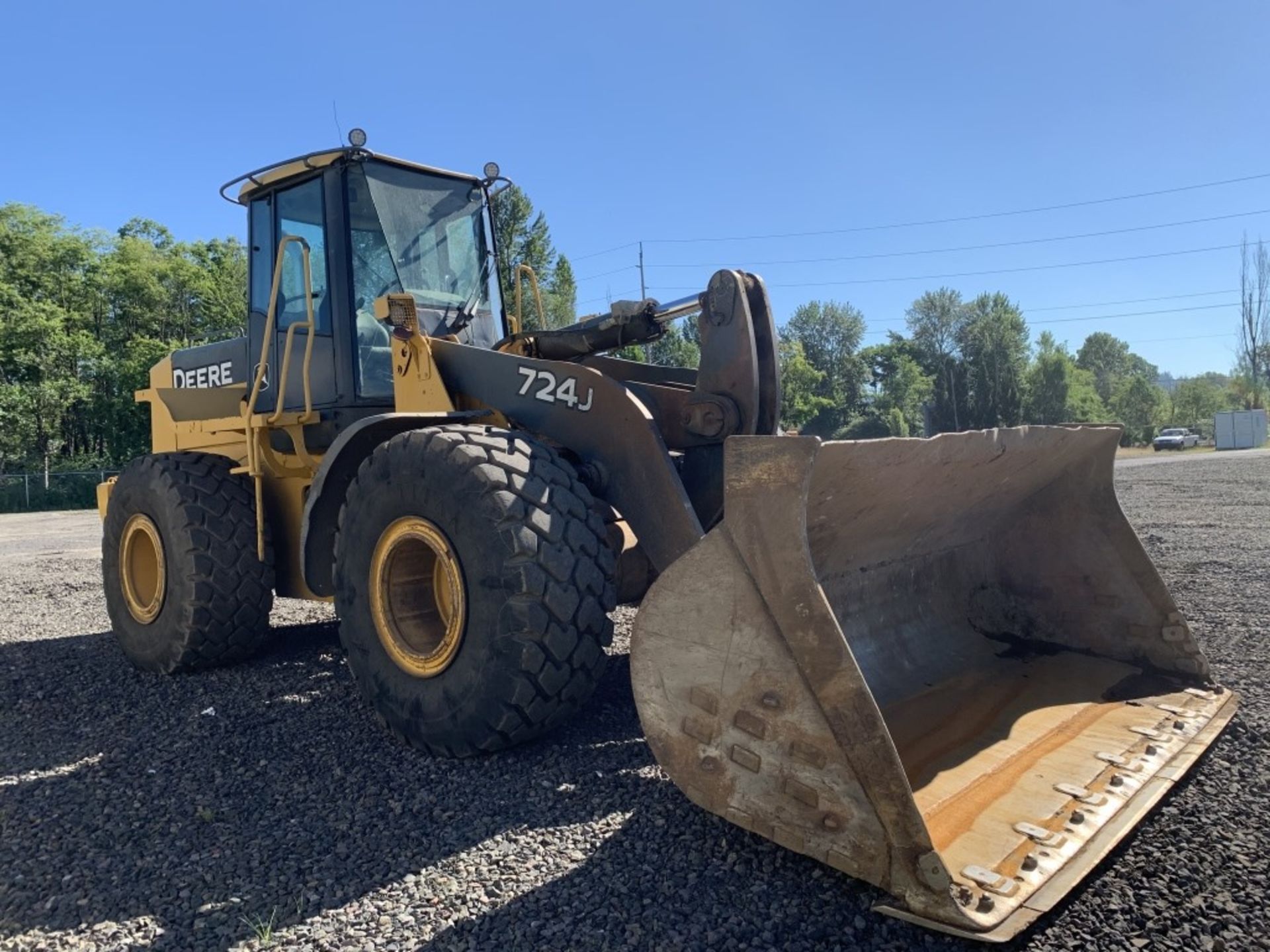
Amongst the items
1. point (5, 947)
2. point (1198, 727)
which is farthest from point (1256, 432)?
Result: point (5, 947)

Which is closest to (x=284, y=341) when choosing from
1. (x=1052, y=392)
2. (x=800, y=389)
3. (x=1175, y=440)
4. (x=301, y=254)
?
(x=301, y=254)

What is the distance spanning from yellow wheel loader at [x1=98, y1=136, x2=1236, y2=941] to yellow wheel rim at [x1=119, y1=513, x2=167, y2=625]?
2 centimetres

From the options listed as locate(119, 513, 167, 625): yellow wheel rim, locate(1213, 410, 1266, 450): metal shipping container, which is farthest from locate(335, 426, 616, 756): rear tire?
locate(1213, 410, 1266, 450): metal shipping container

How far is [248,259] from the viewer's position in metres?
5.62

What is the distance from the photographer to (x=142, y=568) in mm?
5770

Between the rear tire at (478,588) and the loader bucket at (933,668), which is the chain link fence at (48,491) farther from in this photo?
the loader bucket at (933,668)

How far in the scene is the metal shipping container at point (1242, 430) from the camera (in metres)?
46.1

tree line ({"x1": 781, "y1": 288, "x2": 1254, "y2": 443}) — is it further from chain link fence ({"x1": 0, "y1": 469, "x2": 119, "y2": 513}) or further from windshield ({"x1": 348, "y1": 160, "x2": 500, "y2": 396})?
windshield ({"x1": 348, "y1": 160, "x2": 500, "y2": 396})

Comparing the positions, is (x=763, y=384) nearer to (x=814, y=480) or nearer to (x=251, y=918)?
(x=814, y=480)

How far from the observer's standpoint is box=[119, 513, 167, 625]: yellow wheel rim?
531 centimetres

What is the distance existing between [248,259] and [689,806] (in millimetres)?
4409

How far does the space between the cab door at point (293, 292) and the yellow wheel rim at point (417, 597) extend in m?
1.52

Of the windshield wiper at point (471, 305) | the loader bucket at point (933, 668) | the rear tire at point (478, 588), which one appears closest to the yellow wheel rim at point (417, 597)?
the rear tire at point (478, 588)

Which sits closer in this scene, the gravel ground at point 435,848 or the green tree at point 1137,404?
the gravel ground at point 435,848
